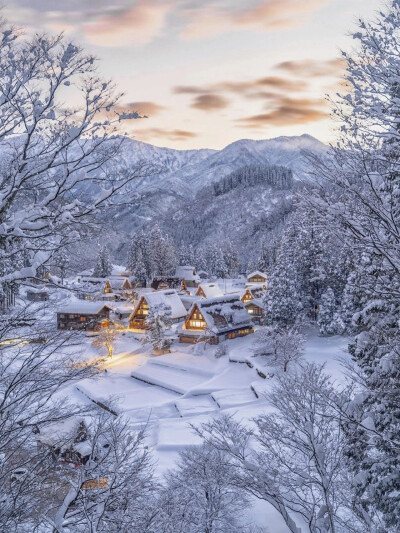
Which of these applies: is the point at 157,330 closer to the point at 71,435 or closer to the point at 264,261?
the point at 71,435

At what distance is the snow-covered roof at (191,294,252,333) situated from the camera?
40.3 metres

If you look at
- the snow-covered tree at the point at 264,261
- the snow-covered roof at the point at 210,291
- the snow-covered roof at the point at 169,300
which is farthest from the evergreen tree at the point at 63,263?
the snow-covered tree at the point at 264,261

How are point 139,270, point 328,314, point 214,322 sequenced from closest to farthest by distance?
1. point 328,314
2. point 214,322
3. point 139,270

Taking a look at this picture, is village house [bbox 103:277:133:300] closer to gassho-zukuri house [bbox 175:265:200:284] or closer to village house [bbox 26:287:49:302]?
gassho-zukuri house [bbox 175:265:200:284]

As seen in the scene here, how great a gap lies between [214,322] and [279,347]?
10293 mm

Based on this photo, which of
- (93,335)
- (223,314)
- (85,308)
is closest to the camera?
(93,335)

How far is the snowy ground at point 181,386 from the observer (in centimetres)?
2370

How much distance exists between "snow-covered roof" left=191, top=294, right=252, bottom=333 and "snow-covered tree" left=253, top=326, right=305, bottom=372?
19.3 ft

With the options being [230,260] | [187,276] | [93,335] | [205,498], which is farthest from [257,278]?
[93,335]

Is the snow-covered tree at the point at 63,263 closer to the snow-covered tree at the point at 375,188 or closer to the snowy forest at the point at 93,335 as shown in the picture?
the snowy forest at the point at 93,335

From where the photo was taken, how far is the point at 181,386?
3134 cm

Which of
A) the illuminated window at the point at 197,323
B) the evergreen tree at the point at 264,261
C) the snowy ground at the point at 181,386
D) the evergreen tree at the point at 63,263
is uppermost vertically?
the evergreen tree at the point at 63,263

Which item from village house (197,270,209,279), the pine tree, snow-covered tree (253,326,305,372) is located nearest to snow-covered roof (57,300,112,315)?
snow-covered tree (253,326,305,372)

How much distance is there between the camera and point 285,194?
18250 cm
